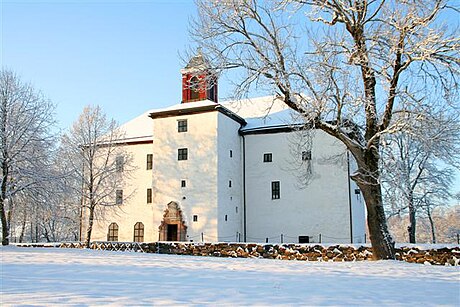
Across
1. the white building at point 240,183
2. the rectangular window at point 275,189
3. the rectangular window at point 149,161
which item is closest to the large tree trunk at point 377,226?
the white building at point 240,183

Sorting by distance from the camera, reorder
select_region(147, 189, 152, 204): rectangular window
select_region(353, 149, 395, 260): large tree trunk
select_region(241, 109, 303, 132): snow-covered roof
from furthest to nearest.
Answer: select_region(147, 189, 152, 204): rectangular window < select_region(241, 109, 303, 132): snow-covered roof < select_region(353, 149, 395, 260): large tree trunk

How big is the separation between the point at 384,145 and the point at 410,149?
1458 centimetres

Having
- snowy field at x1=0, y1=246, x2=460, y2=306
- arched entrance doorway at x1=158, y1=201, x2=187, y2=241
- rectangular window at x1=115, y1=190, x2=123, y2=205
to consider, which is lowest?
snowy field at x1=0, y1=246, x2=460, y2=306

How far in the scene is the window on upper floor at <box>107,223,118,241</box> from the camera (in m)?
32.5

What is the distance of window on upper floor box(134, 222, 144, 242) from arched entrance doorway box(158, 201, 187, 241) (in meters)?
4.24

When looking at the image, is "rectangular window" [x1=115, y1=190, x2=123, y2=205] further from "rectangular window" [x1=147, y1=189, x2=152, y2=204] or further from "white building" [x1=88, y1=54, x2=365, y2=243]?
"white building" [x1=88, y1=54, x2=365, y2=243]

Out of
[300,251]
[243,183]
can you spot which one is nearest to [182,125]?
[243,183]

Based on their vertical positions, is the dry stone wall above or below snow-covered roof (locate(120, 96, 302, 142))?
below

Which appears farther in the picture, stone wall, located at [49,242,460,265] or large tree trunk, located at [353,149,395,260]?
stone wall, located at [49,242,460,265]

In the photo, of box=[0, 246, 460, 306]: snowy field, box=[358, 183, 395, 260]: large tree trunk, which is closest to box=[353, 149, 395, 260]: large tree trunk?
box=[358, 183, 395, 260]: large tree trunk

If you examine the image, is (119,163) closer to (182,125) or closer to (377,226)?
(182,125)

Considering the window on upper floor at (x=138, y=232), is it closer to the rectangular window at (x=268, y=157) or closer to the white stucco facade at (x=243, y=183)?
the white stucco facade at (x=243, y=183)

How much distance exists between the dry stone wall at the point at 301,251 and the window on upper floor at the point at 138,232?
324cm

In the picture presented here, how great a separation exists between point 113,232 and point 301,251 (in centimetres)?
1784
